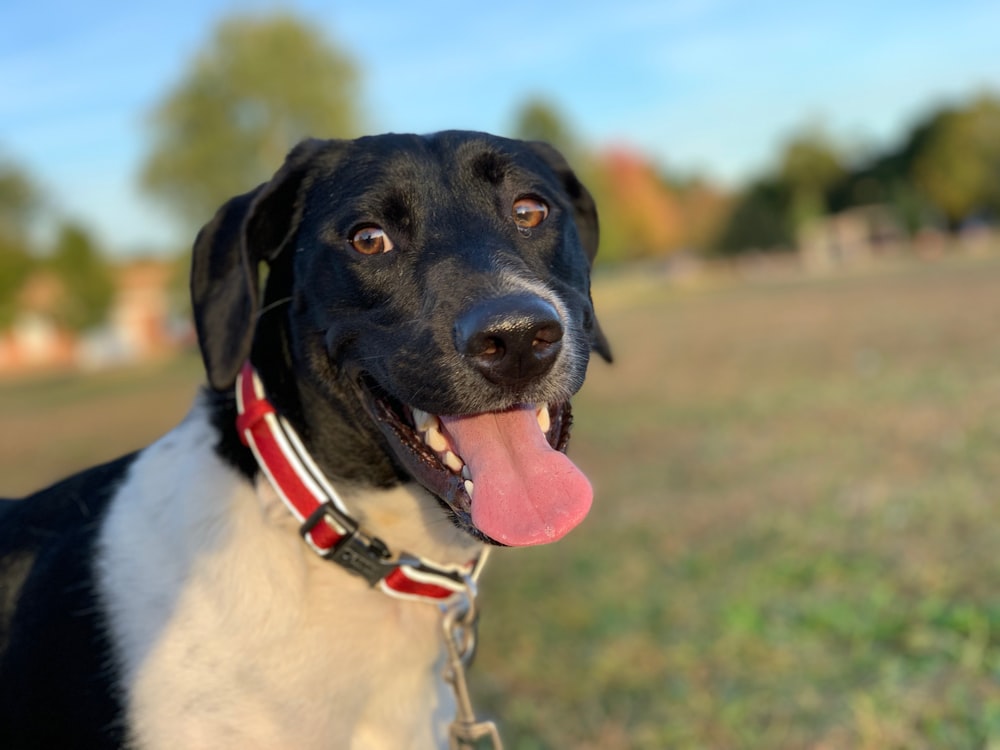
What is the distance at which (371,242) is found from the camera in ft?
7.47

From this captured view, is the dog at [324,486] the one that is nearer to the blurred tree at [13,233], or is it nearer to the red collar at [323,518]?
the red collar at [323,518]

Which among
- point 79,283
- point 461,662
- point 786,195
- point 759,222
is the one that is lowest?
point 759,222

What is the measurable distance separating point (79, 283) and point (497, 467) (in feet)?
173

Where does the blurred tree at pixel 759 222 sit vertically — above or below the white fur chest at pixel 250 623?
below

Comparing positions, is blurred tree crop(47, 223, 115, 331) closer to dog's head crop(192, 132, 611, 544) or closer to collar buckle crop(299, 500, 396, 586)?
dog's head crop(192, 132, 611, 544)

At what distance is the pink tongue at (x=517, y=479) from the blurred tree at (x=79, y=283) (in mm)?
51859

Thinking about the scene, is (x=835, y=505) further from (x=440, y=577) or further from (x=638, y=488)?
(x=440, y=577)

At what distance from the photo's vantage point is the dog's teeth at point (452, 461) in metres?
2.14

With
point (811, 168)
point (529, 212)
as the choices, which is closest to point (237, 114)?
point (529, 212)

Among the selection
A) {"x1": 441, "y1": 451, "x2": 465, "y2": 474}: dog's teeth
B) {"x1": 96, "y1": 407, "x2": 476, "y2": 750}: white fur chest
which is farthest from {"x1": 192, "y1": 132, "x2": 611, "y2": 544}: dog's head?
{"x1": 96, "y1": 407, "x2": 476, "y2": 750}: white fur chest

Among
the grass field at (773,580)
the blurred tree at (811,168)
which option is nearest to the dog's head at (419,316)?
the grass field at (773,580)

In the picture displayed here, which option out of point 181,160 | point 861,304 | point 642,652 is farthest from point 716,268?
point 642,652

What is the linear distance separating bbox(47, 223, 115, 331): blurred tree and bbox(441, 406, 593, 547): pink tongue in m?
51.9

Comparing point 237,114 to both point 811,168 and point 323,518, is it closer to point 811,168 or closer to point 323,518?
point 323,518
